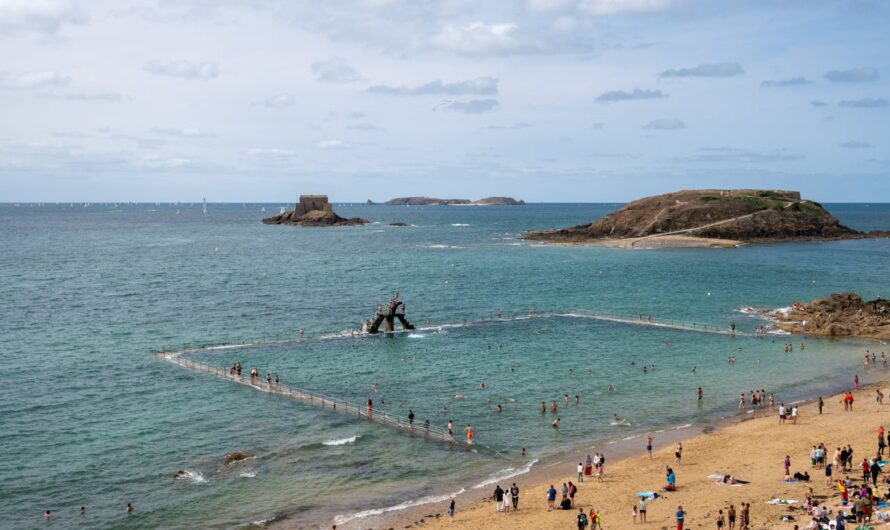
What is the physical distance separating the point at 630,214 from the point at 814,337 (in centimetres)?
10789

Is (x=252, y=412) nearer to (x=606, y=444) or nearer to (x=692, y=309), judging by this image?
(x=606, y=444)

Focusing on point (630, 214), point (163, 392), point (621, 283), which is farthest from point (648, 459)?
point (630, 214)

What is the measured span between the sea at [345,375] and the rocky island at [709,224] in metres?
42.3

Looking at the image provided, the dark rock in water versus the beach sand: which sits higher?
the beach sand

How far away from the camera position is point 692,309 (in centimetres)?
8088

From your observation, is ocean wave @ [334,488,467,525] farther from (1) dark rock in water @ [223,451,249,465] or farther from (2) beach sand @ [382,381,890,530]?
(1) dark rock in water @ [223,451,249,465]

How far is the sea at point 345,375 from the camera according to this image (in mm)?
35312

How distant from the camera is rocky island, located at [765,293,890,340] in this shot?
6731 centimetres

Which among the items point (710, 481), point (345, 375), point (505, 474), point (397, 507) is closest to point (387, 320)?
point (345, 375)

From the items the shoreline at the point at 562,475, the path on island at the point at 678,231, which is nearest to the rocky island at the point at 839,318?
the shoreline at the point at 562,475

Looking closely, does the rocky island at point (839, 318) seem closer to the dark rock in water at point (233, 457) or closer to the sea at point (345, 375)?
the sea at point (345, 375)

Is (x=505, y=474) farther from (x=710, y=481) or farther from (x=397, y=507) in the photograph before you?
(x=710, y=481)

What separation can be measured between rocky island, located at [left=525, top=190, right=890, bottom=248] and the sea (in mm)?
42341

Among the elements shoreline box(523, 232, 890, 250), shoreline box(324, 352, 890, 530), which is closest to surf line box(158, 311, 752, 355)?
shoreline box(324, 352, 890, 530)
